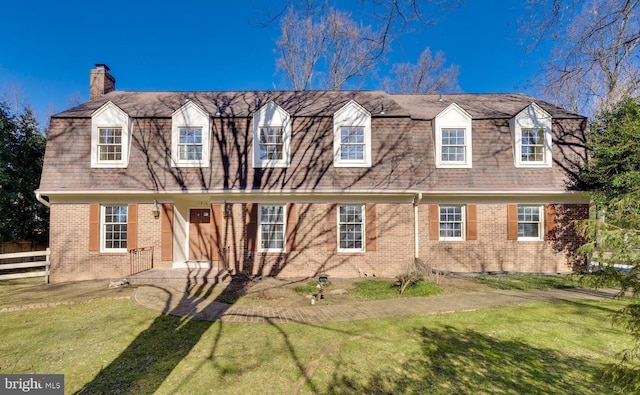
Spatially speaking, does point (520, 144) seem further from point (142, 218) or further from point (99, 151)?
point (99, 151)

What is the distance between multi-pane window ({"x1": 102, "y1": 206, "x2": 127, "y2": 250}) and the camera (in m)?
11.5

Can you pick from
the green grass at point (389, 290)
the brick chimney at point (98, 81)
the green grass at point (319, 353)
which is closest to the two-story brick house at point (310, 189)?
the green grass at point (389, 290)

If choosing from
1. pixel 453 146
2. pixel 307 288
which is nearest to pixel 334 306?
pixel 307 288

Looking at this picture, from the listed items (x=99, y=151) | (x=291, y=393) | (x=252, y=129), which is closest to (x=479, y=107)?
(x=252, y=129)

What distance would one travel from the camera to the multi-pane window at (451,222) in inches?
485

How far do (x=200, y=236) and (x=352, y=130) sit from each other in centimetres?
747

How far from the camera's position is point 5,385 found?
4.26 metres

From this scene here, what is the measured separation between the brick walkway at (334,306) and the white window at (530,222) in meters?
3.37

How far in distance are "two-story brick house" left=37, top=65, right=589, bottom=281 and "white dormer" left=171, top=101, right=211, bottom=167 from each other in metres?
0.04

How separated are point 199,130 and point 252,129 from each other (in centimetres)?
209

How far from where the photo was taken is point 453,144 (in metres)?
12.5

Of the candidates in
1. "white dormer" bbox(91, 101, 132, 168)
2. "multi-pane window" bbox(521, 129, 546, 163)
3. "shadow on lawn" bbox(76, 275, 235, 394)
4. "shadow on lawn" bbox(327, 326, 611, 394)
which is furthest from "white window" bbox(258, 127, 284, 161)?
"multi-pane window" bbox(521, 129, 546, 163)

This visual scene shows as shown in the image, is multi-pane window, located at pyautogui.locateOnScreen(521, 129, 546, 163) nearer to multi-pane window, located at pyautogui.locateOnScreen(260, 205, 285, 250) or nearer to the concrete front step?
multi-pane window, located at pyautogui.locateOnScreen(260, 205, 285, 250)

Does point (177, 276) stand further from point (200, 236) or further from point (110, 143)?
point (110, 143)
